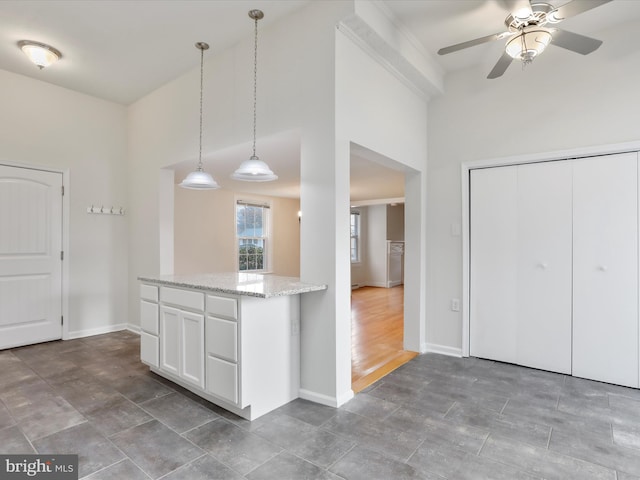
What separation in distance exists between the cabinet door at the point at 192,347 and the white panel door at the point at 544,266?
289 centimetres

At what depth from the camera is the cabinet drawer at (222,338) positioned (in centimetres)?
237

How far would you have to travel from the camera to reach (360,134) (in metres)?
2.85

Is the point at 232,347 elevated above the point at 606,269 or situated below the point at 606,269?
below

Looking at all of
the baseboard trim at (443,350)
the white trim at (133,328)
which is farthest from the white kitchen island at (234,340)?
the white trim at (133,328)

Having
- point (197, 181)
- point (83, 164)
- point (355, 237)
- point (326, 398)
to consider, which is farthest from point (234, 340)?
point (355, 237)

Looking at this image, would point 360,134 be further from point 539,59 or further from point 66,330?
point 66,330

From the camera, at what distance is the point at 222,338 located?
2.44 m

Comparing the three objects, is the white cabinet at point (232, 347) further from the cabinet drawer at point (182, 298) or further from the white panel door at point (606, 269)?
the white panel door at point (606, 269)

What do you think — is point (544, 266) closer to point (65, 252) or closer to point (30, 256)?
point (65, 252)

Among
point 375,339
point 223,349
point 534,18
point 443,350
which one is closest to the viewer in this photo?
point 534,18

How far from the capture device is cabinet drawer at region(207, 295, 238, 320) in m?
2.37

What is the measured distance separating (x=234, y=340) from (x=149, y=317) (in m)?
1.20

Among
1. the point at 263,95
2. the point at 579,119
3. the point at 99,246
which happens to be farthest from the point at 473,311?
the point at 99,246

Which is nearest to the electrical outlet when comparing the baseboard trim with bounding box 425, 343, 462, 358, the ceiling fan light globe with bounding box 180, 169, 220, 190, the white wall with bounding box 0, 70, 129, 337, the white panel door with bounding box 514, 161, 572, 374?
the baseboard trim with bounding box 425, 343, 462, 358
